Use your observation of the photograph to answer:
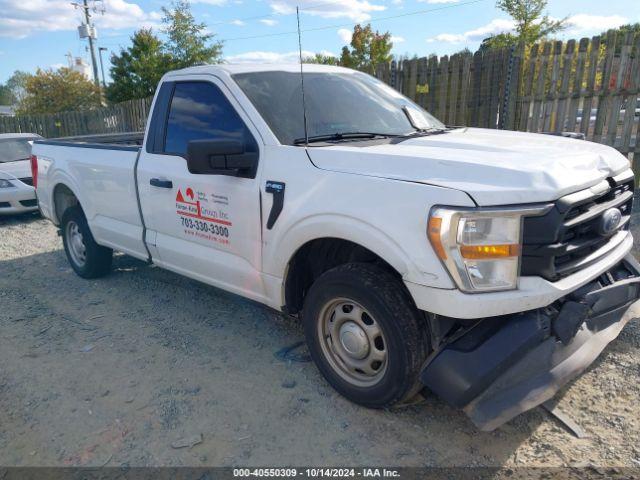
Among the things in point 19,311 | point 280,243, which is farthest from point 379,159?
point 19,311

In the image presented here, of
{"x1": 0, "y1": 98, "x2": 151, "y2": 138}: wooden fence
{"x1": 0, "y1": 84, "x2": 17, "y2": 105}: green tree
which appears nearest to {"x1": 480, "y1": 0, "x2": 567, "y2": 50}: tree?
{"x1": 0, "y1": 98, "x2": 151, "y2": 138}: wooden fence

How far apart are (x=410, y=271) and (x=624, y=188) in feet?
5.28

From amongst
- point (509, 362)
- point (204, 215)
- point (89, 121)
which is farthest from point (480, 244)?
point (89, 121)

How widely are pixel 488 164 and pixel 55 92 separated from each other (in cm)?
3189

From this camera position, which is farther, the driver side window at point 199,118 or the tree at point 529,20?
the tree at point 529,20

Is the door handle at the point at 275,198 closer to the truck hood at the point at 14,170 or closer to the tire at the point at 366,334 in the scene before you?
the tire at the point at 366,334

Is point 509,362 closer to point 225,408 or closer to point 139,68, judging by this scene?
point 225,408

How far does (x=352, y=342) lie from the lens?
2.99m

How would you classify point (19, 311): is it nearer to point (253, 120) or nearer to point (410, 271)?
point (253, 120)

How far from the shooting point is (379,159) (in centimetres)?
279

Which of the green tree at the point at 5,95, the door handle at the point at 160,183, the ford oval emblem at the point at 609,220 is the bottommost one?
the ford oval emblem at the point at 609,220

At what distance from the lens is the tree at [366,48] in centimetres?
2884

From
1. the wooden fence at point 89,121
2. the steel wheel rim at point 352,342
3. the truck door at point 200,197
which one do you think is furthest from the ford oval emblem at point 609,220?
the wooden fence at point 89,121

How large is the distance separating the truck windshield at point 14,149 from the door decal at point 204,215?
25.6 feet
